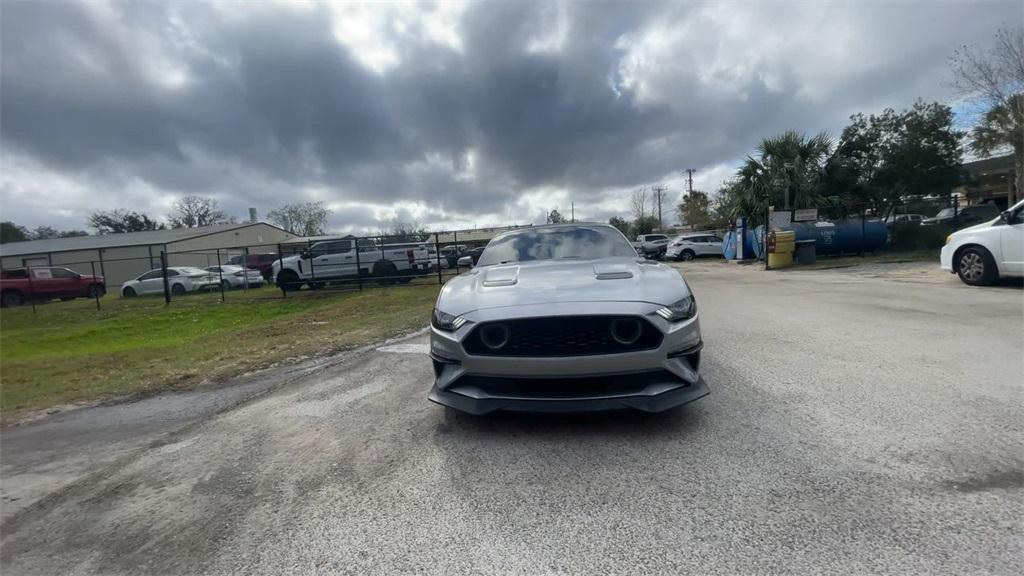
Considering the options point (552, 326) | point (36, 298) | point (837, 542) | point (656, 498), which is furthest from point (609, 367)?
point (36, 298)

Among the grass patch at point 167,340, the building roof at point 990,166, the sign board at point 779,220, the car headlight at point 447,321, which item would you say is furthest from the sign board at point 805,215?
the car headlight at point 447,321

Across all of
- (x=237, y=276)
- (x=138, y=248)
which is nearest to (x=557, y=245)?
(x=237, y=276)

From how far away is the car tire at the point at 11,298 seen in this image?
1494 centimetres

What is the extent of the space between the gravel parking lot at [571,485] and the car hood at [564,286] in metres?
0.83

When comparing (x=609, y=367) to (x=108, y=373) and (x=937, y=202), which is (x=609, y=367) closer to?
(x=108, y=373)

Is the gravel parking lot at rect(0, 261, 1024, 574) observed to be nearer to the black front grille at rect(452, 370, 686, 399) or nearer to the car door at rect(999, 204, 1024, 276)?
the black front grille at rect(452, 370, 686, 399)

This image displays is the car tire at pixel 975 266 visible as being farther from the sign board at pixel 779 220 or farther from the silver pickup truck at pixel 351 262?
the silver pickup truck at pixel 351 262

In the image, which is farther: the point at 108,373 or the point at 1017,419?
the point at 108,373

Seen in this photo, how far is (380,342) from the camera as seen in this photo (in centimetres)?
658

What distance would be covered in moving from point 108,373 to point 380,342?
3.24 metres

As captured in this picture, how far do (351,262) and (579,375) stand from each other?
15373 mm

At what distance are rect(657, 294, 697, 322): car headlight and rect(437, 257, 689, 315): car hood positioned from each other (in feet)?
0.13

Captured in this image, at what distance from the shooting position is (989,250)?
8.59 m

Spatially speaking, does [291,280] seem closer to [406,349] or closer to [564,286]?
[406,349]
